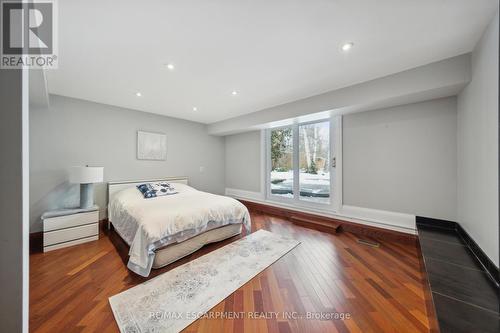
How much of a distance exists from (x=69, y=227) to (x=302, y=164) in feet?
13.4

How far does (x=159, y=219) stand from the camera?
2.06 m

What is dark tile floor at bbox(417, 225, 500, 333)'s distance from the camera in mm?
1028

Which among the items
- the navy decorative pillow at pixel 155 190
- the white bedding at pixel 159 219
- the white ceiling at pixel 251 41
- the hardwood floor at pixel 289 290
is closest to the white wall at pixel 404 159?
the hardwood floor at pixel 289 290

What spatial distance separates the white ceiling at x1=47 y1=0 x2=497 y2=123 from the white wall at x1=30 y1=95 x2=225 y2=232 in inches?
22.4

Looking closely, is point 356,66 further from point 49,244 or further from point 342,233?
point 49,244

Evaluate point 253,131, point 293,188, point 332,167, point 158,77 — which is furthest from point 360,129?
point 158,77

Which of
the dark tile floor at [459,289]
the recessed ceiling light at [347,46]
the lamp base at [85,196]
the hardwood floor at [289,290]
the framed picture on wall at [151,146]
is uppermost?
the recessed ceiling light at [347,46]

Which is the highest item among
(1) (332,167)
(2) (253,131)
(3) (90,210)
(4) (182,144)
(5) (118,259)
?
(2) (253,131)

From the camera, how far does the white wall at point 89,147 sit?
2.75 metres

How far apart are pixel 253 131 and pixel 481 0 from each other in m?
3.75

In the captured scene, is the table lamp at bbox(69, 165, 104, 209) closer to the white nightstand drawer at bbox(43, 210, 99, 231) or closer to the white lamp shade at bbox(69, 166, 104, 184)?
the white lamp shade at bbox(69, 166, 104, 184)

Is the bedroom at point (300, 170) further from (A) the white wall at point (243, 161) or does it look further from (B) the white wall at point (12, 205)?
(A) the white wall at point (243, 161)

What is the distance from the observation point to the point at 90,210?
2.73 m

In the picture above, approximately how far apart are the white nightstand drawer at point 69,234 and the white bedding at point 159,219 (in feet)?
0.93
